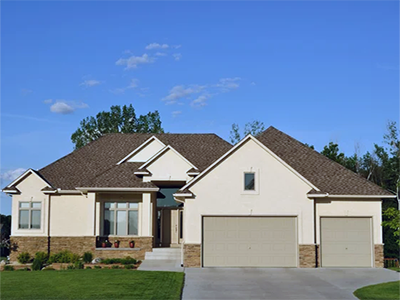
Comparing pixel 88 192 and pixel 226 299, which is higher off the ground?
pixel 88 192

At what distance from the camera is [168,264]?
83.8 feet

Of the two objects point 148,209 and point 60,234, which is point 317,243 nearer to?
point 148,209

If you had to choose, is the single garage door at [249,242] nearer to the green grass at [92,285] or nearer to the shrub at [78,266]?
the green grass at [92,285]

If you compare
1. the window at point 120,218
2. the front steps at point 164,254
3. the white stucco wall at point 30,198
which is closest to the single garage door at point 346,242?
the front steps at point 164,254

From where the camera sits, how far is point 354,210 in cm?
2595

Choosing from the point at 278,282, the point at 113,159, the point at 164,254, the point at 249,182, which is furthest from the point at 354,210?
the point at 113,159

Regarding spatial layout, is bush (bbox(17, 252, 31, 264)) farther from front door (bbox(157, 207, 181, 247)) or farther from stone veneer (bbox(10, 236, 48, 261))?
front door (bbox(157, 207, 181, 247))

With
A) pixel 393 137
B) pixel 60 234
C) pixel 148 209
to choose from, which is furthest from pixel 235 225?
pixel 393 137

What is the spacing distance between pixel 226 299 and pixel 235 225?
28.1 feet

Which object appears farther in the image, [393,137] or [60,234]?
[393,137]

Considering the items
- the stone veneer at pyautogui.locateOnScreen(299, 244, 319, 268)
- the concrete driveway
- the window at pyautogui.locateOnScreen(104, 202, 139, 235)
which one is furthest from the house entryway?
the stone veneer at pyautogui.locateOnScreen(299, 244, 319, 268)

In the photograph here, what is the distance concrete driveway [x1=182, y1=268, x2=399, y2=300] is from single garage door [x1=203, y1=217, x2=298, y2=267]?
0.97 metres

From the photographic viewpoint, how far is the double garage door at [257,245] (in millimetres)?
25109

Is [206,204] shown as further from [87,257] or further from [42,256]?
[42,256]
